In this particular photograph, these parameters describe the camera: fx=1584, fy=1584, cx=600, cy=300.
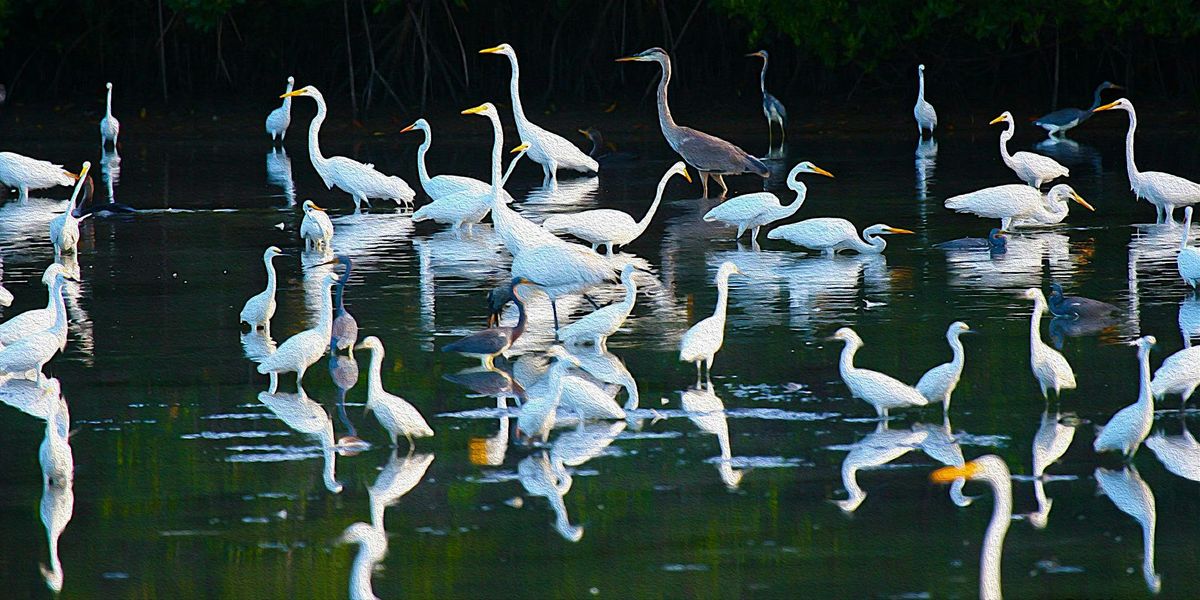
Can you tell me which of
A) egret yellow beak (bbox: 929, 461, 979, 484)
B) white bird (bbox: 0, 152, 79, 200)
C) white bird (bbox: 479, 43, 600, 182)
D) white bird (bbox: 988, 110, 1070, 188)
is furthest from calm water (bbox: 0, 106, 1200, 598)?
white bird (bbox: 479, 43, 600, 182)

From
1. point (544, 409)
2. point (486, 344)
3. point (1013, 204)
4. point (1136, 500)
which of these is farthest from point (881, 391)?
point (1013, 204)

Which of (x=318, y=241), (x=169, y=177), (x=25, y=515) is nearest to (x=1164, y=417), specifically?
(x=25, y=515)

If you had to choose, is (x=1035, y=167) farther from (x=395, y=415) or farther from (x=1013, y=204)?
(x=395, y=415)

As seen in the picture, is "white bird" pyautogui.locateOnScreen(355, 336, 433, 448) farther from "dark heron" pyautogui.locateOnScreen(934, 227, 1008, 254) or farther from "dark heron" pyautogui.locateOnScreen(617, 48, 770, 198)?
"dark heron" pyautogui.locateOnScreen(617, 48, 770, 198)

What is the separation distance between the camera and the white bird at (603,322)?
8.91m

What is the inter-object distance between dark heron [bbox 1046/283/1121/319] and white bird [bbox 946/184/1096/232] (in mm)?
3807

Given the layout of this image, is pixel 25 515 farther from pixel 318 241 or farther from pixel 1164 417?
Result: pixel 318 241

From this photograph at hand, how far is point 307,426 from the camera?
24.7 ft

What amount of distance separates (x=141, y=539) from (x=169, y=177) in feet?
46.6

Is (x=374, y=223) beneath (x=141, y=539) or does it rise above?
above

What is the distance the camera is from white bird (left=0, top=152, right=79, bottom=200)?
55.8 ft

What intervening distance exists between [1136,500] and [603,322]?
3455 mm

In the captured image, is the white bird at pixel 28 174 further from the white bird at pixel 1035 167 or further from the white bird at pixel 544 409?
the white bird at pixel 544 409

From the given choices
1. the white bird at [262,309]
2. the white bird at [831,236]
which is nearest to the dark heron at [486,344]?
the white bird at [262,309]
